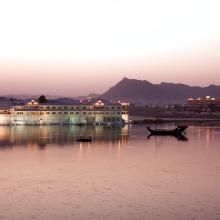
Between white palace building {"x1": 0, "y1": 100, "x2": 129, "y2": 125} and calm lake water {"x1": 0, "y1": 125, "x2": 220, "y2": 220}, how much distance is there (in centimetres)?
2992

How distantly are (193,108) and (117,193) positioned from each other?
11381 centimetres

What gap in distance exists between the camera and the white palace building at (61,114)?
2140 inches

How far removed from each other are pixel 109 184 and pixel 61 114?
40.6 meters

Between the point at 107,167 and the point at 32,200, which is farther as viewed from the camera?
the point at 107,167

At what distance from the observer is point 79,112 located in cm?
5566

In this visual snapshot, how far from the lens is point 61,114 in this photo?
55.0m

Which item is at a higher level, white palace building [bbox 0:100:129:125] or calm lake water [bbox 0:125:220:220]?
white palace building [bbox 0:100:129:125]

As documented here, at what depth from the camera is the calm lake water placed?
1155 cm

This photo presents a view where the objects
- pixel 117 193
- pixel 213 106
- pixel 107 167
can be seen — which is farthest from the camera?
pixel 213 106

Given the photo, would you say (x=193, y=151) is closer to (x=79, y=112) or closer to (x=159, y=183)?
(x=159, y=183)

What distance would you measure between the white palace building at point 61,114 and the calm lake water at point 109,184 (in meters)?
29.9

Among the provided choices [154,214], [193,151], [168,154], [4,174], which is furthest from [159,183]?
[193,151]

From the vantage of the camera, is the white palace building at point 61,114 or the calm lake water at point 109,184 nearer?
the calm lake water at point 109,184

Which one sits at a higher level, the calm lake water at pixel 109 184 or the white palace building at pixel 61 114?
the white palace building at pixel 61 114
